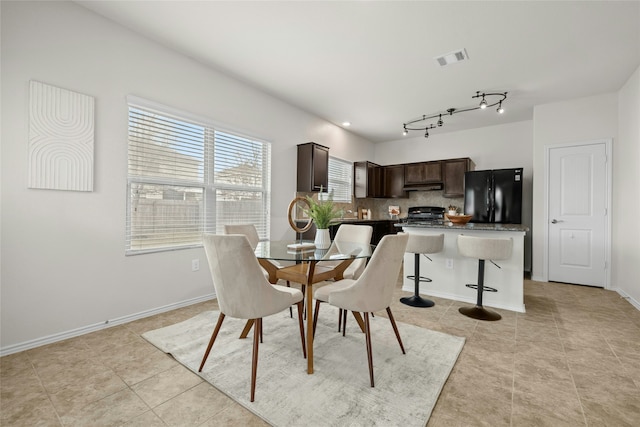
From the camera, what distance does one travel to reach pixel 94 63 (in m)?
2.46

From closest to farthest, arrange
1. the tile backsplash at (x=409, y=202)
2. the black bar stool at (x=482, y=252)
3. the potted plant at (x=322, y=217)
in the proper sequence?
the potted plant at (x=322, y=217) → the black bar stool at (x=482, y=252) → the tile backsplash at (x=409, y=202)

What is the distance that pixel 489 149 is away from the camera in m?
5.59

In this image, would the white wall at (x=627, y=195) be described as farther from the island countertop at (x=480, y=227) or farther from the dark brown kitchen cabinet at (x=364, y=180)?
the dark brown kitchen cabinet at (x=364, y=180)

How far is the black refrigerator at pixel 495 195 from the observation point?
4.70 meters

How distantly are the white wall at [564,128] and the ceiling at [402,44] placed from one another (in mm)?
227

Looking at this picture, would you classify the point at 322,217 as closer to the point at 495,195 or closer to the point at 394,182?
the point at 495,195

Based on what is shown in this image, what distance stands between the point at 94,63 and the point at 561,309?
210 inches

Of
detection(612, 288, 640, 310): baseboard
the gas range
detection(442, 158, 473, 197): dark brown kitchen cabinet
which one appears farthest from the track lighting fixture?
detection(612, 288, 640, 310): baseboard

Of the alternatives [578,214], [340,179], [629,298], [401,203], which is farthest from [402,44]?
[401,203]

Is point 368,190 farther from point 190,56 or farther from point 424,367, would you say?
point 424,367

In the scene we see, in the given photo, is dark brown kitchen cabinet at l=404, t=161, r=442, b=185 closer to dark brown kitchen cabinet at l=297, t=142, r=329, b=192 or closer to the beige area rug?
dark brown kitchen cabinet at l=297, t=142, r=329, b=192

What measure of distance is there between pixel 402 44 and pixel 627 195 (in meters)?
3.53

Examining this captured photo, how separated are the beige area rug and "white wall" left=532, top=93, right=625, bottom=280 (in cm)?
323

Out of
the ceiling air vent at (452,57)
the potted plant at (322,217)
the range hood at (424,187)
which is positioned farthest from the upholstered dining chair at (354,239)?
the range hood at (424,187)
